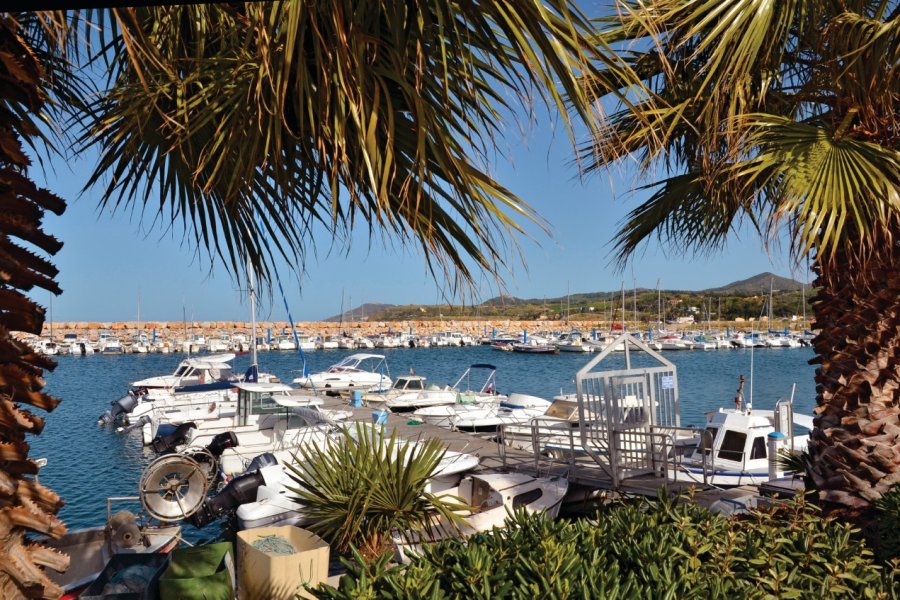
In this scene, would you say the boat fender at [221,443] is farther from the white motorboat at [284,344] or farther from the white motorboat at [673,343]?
the white motorboat at [284,344]

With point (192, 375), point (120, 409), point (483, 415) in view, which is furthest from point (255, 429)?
point (192, 375)

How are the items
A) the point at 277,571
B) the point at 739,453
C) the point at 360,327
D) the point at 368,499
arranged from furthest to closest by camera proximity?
the point at 360,327 → the point at 739,453 → the point at 368,499 → the point at 277,571

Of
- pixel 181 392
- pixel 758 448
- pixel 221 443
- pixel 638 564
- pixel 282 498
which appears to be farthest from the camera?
pixel 181 392

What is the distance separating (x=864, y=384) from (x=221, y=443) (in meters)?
17.3

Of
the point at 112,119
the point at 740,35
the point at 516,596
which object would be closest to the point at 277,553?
the point at 516,596

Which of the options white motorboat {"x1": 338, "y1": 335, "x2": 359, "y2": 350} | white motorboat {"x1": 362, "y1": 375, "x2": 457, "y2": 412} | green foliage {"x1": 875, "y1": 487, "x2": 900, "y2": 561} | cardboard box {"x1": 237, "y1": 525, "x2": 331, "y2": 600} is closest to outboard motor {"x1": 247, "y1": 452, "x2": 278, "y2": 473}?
cardboard box {"x1": 237, "y1": 525, "x2": 331, "y2": 600}

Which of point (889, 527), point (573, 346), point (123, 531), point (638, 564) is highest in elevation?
point (638, 564)

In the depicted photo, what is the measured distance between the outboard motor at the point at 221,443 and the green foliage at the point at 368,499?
44.3 ft

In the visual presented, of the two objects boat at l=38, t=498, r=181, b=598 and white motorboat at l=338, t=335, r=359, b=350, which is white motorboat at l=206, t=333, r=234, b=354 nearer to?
white motorboat at l=338, t=335, r=359, b=350

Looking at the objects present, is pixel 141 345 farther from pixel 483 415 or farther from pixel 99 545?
pixel 99 545

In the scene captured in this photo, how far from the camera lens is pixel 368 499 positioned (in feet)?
23.0

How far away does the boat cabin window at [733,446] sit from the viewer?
14922mm

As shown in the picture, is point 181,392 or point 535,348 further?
point 535,348

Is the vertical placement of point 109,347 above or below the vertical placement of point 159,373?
above
